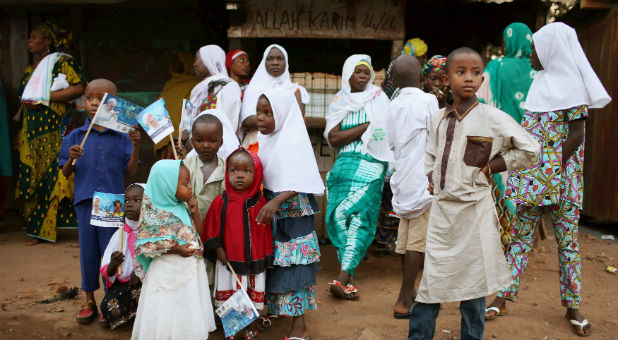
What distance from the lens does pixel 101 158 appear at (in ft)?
12.2

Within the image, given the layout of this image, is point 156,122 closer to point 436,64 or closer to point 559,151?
point 436,64

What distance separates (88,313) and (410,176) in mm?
2533

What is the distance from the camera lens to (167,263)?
2.93 meters

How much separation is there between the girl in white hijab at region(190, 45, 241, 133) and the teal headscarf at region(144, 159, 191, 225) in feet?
5.08

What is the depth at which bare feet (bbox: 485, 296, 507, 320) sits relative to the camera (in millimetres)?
3786

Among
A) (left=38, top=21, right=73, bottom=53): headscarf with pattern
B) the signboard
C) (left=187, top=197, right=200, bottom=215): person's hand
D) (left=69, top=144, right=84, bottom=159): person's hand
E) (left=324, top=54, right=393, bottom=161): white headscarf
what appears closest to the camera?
(left=187, top=197, right=200, bottom=215): person's hand

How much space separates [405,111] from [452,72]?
1.07m

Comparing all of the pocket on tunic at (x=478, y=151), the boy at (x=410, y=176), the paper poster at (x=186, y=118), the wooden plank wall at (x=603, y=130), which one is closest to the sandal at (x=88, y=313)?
the paper poster at (x=186, y=118)

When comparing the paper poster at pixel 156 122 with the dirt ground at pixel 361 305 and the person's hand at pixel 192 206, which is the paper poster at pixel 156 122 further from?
the dirt ground at pixel 361 305

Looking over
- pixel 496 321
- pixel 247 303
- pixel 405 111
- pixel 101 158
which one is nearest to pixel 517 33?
pixel 405 111

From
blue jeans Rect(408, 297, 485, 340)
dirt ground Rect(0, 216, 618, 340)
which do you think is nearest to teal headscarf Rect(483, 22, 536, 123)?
dirt ground Rect(0, 216, 618, 340)

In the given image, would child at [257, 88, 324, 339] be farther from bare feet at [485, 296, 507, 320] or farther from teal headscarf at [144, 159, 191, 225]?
bare feet at [485, 296, 507, 320]

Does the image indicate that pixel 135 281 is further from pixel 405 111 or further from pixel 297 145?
pixel 405 111

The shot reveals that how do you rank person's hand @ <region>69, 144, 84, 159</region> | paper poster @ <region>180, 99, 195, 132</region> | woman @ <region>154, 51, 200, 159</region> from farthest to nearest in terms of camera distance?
woman @ <region>154, 51, 200, 159</region> → paper poster @ <region>180, 99, 195, 132</region> → person's hand @ <region>69, 144, 84, 159</region>
